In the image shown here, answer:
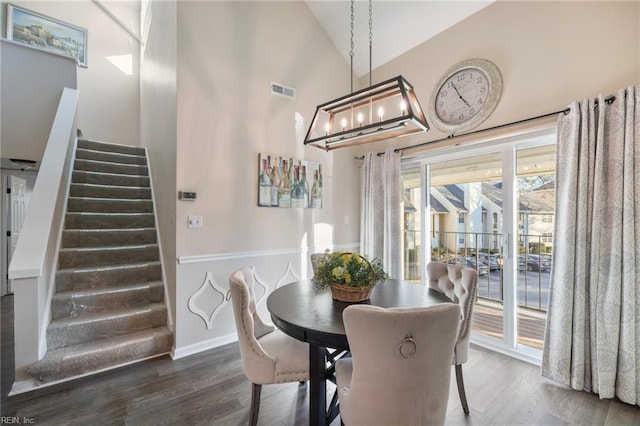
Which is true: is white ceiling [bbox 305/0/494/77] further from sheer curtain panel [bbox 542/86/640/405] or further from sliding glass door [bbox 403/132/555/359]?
sheer curtain panel [bbox 542/86/640/405]

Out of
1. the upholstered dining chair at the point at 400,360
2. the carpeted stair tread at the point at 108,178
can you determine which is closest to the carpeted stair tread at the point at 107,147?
the carpeted stair tread at the point at 108,178

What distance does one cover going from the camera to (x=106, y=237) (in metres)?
3.29

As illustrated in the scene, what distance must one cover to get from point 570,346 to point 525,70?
240cm

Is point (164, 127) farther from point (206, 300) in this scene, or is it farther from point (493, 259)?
point (493, 259)

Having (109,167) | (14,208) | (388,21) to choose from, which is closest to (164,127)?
(109,167)

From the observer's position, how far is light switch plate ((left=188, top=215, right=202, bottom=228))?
9.03ft

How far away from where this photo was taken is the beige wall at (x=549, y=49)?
2.12 meters

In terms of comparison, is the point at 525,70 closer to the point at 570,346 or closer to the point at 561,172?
the point at 561,172

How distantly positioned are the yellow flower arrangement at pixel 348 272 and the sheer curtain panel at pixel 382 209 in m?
1.92

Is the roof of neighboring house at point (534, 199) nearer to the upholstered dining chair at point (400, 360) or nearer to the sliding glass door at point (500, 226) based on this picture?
the sliding glass door at point (500, 226)

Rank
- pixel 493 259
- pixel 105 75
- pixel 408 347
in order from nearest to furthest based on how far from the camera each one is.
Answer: pixel 408 347 < pixel 493 259 < pixel 105 75

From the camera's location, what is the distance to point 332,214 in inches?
156

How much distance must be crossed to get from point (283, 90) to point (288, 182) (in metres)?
1.13

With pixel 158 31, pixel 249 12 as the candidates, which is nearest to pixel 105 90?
pixel 158 31
